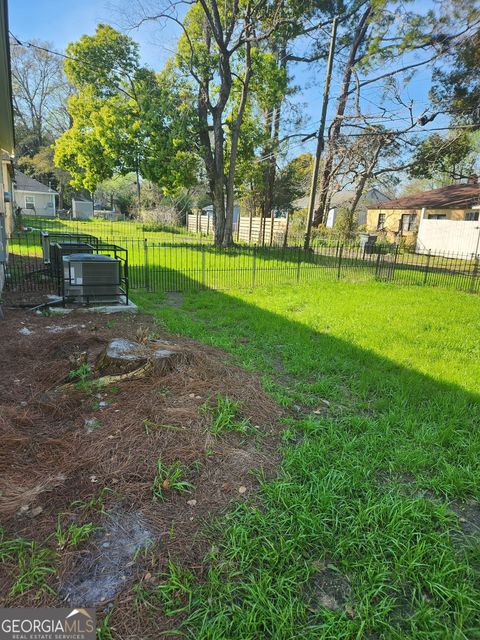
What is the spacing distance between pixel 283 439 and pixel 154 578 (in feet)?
5.02

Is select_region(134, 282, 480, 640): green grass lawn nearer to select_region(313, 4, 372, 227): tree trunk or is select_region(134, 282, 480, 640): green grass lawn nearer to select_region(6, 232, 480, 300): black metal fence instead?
select_region(6, 232, 480, 300): black metal fence

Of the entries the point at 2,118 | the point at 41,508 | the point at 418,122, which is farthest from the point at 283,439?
the point at 418,122

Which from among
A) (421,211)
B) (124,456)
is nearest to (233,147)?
(421,211)

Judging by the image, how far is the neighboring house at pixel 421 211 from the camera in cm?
2183

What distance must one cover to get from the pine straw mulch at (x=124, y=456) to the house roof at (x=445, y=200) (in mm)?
22305

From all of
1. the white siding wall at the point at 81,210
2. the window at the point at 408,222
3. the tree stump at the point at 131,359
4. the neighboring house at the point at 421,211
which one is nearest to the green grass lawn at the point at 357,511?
the tree stump at the point at 131,359

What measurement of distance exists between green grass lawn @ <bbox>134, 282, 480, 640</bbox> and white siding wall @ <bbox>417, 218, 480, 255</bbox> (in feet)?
53.3

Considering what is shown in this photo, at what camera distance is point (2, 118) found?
7410mm

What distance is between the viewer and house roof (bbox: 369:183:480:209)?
71.5 ft

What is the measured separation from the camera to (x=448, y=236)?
2039cm

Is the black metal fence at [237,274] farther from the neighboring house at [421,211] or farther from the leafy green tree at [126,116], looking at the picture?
the neighboring house at [421,211]

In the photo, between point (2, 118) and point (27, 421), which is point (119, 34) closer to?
point (2, 118)

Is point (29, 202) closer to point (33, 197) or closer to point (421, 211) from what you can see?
point (33, 197)

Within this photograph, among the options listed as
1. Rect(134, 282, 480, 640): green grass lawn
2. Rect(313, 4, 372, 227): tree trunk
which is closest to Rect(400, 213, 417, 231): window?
Rect(313, 4, 372, 227): tree trunk
